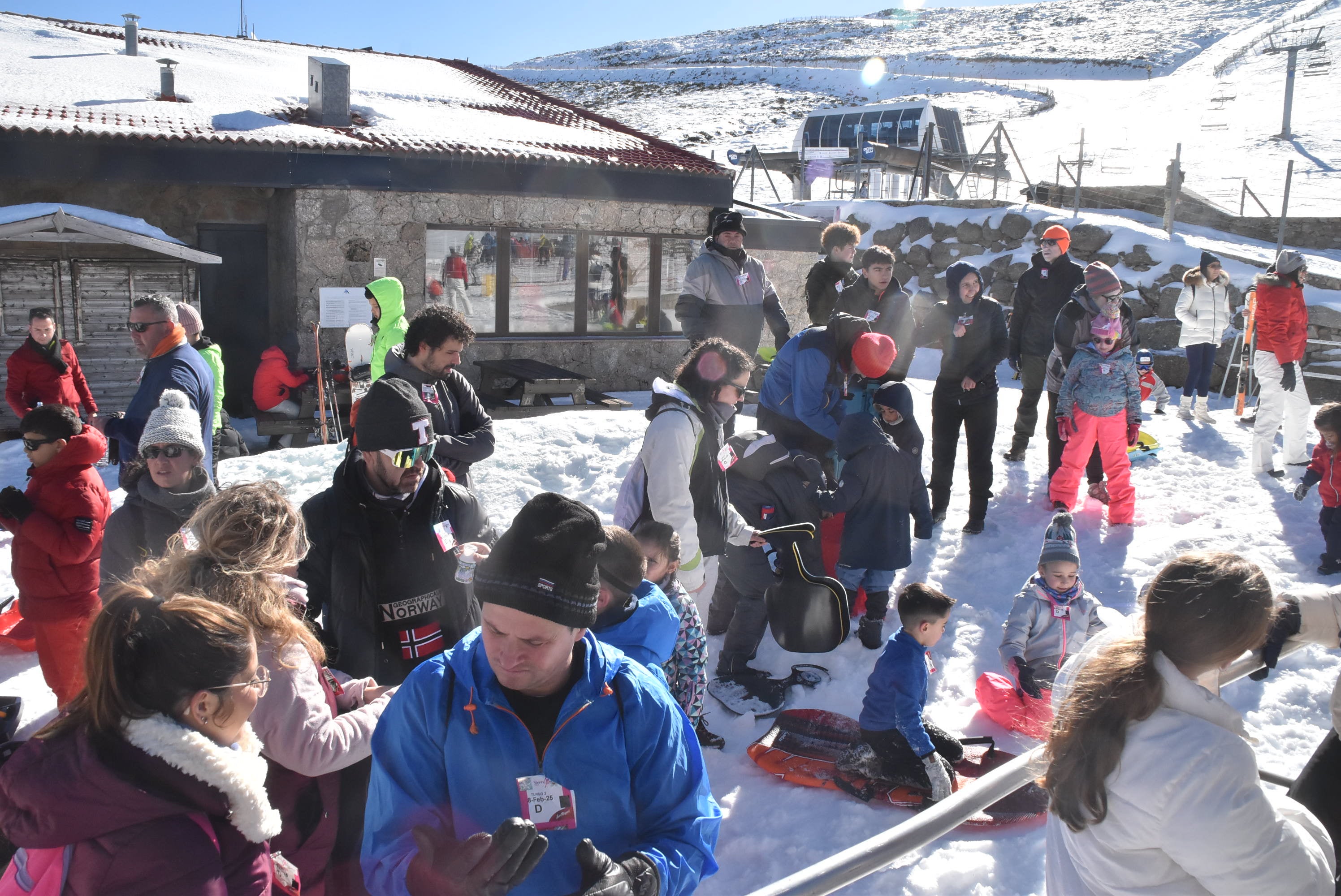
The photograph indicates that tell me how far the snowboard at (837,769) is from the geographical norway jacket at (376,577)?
182 cm

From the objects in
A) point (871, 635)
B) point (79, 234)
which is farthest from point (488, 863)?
point (79, 234)

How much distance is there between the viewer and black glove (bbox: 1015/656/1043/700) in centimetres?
456

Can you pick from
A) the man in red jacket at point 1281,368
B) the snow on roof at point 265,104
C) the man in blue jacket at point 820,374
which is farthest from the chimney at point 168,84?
the man in red jacket at point 1281,368

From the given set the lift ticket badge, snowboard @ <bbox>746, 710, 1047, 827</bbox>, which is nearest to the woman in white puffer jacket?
snowboard @ <bbox>746, 710, 1047, 827</bbox>

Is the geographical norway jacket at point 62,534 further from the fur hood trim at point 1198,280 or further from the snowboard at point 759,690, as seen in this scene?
the fur hood trim at point 1198,280

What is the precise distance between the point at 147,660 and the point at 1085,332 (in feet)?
22.2

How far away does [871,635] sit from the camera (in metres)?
5.48

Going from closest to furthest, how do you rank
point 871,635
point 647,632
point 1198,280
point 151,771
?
point 151,771 → point 647,632 → point 871,635 → point 1198,280

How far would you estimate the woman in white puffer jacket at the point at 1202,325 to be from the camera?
9984mm

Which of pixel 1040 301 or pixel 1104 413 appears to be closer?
pixel 1104 413

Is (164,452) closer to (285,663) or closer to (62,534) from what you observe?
(62,534)

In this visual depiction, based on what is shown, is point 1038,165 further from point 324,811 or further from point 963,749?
point 324,811

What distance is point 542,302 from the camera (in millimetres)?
12961

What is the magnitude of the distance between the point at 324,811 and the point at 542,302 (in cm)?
1080
